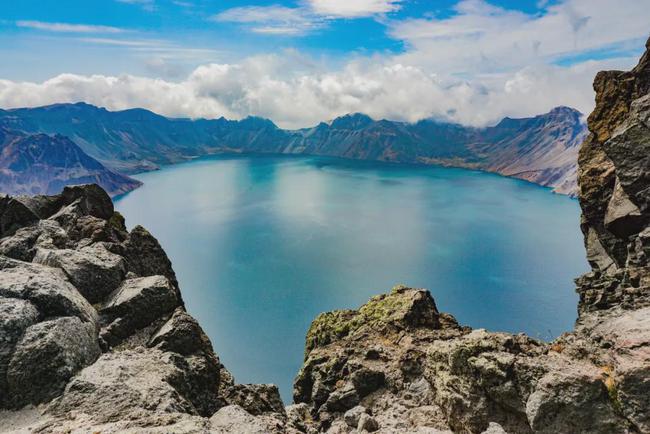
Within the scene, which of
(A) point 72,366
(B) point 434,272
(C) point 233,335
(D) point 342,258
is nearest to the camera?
(A) point 72,366

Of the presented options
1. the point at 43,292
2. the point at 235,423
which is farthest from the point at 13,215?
the point at 235,423

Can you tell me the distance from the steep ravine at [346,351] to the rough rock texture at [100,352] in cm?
5

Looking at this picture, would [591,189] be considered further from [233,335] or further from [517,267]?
[517,267]

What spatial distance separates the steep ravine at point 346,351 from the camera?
476 inches

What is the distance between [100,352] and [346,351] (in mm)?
13352

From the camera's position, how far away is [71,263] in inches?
780

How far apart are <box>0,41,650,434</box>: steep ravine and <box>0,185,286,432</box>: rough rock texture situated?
5cm

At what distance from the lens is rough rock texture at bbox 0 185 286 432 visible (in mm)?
11703

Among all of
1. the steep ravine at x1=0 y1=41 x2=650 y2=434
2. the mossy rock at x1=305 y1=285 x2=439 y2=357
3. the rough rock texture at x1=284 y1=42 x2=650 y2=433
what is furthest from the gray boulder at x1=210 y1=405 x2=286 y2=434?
the mossy rock at x1=305 y1=285 x2=439 y2=357

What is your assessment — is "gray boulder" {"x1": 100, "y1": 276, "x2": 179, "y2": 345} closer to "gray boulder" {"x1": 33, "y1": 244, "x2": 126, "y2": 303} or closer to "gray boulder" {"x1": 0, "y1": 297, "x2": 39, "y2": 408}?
"gray boulder" {"x1": 33, "y1": 244, "x2": 126, "y2": 303}

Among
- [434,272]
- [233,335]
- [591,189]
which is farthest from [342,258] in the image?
[591,189]

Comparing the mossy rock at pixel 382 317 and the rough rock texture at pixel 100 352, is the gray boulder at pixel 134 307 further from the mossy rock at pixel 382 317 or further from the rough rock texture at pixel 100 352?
the mossy rock at pixel 382 317

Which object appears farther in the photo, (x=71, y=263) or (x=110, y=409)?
(x=71, y=263)

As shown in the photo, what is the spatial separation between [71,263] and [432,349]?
17143 millimetres
